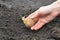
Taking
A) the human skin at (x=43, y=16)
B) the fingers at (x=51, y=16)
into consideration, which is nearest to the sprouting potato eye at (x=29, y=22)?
the human skin at (x=43, y=16)

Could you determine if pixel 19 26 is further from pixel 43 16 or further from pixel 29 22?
pixel 43 16

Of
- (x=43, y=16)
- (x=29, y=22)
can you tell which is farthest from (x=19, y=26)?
(x=43, y=16)

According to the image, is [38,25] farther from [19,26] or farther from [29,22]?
[19,26]

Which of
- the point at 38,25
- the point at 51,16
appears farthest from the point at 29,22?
the point at 51,16

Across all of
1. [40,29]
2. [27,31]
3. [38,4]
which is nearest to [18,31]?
[27,31]

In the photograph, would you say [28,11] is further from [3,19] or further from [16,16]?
[3,19]

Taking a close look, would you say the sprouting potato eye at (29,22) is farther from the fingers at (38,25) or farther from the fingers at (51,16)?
the fingers at (51,16)

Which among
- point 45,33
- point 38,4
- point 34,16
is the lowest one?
point 45,33

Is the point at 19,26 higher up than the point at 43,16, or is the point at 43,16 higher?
the point at 43,16
